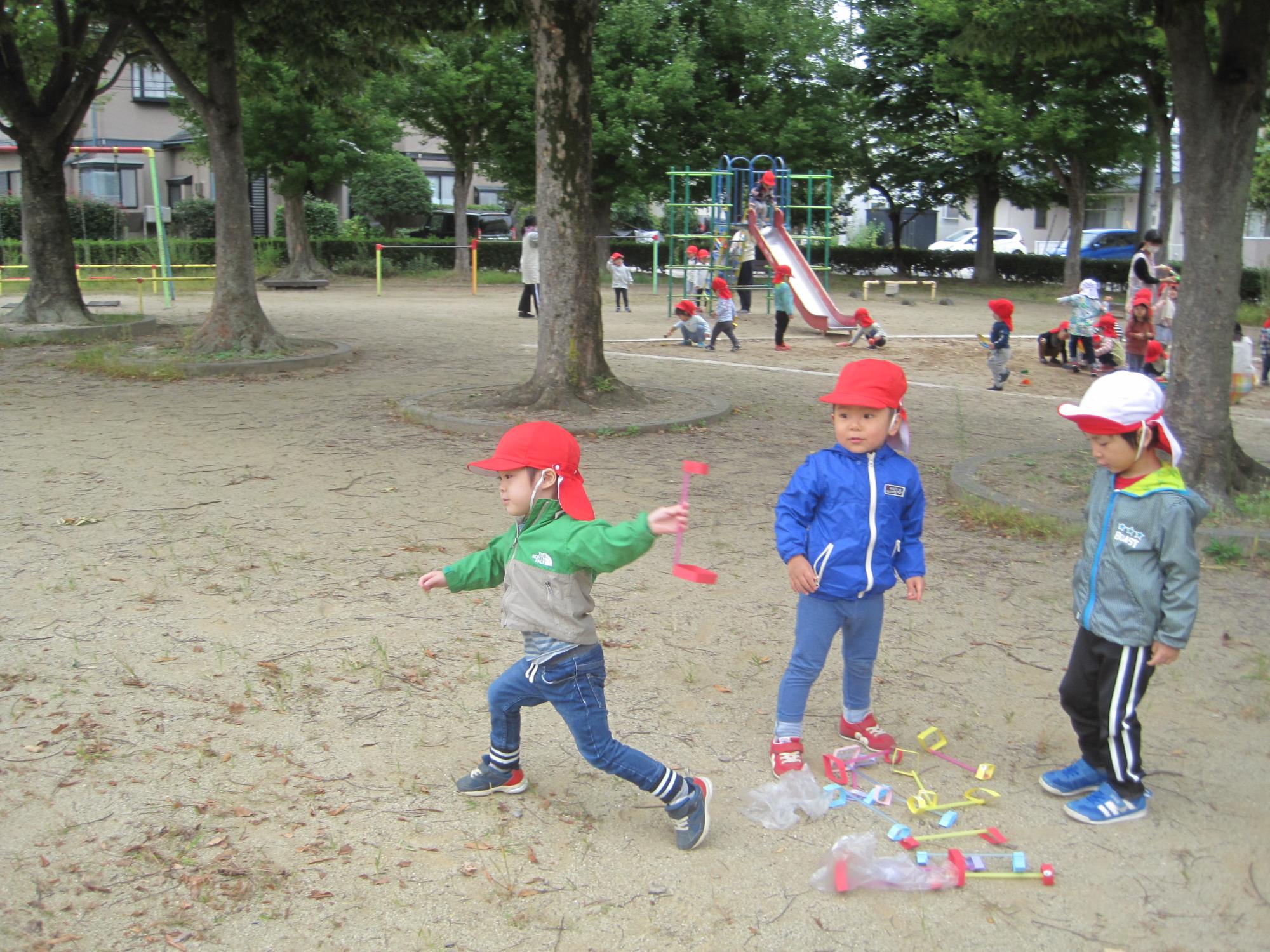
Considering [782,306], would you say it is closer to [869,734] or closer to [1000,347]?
[1000,347]

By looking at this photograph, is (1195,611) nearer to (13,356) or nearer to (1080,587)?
(1080,587)

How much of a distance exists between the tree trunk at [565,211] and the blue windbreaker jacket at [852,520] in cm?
632

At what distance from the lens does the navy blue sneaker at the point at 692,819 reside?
3.59 meters

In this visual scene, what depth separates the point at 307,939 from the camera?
10.2 ft

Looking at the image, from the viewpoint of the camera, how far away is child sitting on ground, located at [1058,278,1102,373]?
591 inches

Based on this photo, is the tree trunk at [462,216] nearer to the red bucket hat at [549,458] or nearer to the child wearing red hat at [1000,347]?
the child wearing red hat at [1000,347]

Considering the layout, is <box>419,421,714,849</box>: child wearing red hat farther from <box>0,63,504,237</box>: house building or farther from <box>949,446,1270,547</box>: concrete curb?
<box>0,63,504,237</box>: house building

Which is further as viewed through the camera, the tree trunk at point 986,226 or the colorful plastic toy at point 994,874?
the tree trunk at point 986,226

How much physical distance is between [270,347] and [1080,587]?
11787 mm

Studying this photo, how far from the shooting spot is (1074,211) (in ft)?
103

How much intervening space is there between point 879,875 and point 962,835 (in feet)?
1.36

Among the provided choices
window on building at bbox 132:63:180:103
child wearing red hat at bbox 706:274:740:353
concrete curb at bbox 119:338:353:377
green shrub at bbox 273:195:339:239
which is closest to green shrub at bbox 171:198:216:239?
green shrub at bbox 273:195:339:239

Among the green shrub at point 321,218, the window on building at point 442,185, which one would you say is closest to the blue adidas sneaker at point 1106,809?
the green shrub at point 321,218

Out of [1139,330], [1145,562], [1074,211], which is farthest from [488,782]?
[1074,211]
